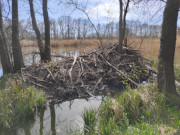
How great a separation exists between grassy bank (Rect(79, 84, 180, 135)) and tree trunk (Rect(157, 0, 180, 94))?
32cm

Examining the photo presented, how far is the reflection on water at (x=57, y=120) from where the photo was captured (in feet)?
10.6

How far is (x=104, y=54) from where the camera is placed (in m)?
7.01

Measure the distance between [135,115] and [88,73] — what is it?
3347 millimetres

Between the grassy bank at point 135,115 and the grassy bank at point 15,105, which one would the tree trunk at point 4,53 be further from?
the grassy bank at point 135,115

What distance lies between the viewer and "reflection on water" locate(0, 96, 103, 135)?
3240 millimetres

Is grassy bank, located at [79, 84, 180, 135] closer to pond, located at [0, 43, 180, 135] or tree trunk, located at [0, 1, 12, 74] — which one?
pond, located at [0, 43, 180, 135]

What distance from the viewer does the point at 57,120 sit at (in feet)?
12.2

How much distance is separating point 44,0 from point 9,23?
237cm

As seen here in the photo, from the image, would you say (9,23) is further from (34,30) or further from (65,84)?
(65,84)

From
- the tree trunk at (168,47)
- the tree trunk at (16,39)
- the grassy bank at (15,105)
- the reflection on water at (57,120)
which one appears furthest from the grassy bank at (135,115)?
the tree trunk at (16,39)

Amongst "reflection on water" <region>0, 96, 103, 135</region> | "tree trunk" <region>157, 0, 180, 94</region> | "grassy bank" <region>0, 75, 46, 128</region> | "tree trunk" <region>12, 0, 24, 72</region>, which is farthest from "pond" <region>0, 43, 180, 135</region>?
"tree trunk" <region>12, 0, 24, 72</region>

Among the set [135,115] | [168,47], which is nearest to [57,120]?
[135,115]

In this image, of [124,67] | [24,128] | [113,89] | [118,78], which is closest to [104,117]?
[24,128]

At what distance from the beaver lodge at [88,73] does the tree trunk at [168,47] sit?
1321mm
